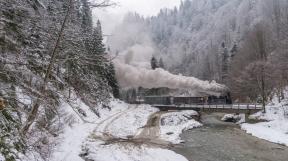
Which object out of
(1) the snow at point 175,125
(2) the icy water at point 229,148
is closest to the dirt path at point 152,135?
(1) the snow at point 175,125

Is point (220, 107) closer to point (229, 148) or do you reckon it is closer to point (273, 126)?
point (273, 126)

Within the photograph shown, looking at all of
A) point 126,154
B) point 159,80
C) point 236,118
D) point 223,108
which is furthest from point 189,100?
point 126,154

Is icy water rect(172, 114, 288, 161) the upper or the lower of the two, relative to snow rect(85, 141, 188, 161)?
lower

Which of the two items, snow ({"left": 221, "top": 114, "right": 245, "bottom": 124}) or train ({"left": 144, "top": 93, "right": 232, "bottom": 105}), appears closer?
snow ({"left": 221, "top": 114, "right": 245, "bottom": 124})

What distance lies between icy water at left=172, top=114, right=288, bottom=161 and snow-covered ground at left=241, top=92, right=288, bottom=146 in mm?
933

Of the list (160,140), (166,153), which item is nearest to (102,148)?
(166,153)

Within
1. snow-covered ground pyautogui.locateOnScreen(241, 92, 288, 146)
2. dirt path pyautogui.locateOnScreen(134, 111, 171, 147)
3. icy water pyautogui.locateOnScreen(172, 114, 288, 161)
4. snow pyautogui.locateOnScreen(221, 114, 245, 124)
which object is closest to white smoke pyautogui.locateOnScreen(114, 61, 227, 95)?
snow pyautogui.locateOnScreen(221, 114, 245, 124)

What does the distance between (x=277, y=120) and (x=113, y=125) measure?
14.9 metres

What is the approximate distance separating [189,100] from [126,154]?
36069 mm

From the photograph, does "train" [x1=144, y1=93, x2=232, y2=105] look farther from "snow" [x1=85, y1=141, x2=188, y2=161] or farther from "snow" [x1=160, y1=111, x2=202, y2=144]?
"snow" [x1=85, y1=141, x2=188, y2=161]

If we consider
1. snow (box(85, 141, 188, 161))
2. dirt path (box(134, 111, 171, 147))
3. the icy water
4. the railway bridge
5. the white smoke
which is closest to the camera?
snow (box(85, 141, 188, 161))

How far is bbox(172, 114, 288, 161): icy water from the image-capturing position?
17.1 metres

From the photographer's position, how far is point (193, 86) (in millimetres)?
43344

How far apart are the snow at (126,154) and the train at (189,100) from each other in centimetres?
2791
